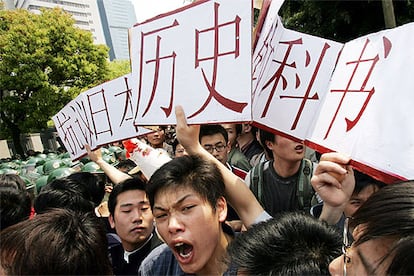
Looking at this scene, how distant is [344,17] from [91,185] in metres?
6.33

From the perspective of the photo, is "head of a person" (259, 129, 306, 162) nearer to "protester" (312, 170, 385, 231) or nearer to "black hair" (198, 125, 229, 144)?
"protester" (312, 170, 385, 231)

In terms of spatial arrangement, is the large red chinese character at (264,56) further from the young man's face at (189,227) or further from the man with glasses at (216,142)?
the man with glasses at (216,142)

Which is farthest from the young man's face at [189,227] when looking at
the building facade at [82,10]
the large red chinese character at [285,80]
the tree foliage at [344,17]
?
the building facade at [82,10]

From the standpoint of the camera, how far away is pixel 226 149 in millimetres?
2740

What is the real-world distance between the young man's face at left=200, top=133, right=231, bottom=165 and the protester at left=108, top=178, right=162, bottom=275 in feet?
2.44

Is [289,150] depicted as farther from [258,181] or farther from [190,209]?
[190,209]

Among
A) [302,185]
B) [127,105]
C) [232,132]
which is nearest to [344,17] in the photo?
[232,132]

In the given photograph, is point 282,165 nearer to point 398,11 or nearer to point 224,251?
point 224,251

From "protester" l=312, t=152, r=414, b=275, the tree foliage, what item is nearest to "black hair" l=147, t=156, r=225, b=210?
"protester" l=312, t=152, r=414, b=275

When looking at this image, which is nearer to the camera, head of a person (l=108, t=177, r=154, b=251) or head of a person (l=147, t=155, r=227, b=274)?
head of a person (l=147, t=155, r=227, b=274)

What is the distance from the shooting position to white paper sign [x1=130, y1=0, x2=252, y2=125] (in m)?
1.43

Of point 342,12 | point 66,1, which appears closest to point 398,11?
point 342,12

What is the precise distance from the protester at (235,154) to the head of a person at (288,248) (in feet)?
5.21

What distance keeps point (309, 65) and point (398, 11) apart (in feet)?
22.6
